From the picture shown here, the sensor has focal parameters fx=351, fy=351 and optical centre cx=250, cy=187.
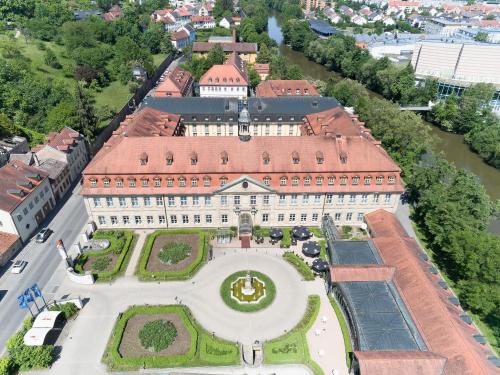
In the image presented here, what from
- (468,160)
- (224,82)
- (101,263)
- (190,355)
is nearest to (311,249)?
(190,355)

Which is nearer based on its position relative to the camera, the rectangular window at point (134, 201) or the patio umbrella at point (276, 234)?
the patio umbrella at point (276, 234)

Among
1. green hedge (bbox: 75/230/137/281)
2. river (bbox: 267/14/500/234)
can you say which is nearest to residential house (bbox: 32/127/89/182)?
green hedge (bbox: 75/230/137/281)

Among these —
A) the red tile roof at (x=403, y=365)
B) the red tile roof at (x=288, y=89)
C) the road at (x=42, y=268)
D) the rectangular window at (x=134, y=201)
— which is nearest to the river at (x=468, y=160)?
the red tile roof at (x=288, y=89)

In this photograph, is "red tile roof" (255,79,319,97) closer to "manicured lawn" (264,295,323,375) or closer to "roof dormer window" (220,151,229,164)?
"roof dormer window" (220,151,229,164)

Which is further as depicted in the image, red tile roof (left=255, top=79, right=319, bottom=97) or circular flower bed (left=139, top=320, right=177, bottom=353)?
red tile roof (left=255, top=79, right=319, bottom=97)

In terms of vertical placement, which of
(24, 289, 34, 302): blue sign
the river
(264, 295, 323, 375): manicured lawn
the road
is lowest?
the river

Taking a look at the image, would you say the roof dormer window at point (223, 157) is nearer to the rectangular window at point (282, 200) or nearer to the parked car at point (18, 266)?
the rectangular window at point (282, 200)

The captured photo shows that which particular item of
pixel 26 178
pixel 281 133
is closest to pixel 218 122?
pixel 281 133

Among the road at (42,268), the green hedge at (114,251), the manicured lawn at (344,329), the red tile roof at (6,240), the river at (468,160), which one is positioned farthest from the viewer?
the river at (468,160)
